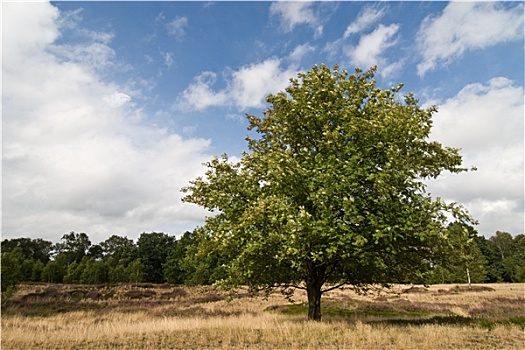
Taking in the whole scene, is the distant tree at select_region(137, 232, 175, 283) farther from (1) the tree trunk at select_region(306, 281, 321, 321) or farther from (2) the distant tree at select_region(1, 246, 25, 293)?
(1) the tree trunk at select_region(306, 281, 321, 321)

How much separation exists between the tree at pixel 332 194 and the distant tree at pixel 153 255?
105 meters

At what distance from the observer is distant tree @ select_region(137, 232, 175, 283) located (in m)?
116

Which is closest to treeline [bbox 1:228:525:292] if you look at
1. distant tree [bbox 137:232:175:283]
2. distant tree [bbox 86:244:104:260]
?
distant tree [bbox 137:232:175:283]

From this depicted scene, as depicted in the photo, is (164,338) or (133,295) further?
(133,295)

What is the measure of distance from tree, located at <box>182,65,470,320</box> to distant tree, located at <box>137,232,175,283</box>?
345 ft

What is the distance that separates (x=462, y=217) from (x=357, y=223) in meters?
4.58

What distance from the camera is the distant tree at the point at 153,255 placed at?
11575 centimetres

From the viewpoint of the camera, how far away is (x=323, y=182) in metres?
14.4

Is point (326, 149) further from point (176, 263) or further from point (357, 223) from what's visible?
Result: point (176, 263)

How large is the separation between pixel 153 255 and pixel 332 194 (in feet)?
373

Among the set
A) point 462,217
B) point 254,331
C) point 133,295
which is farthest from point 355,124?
point 133,295

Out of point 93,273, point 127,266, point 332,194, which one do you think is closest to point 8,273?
point 332,194

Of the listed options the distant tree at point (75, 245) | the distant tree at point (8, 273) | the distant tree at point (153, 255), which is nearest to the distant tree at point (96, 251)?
the distant tree at point (75, 245)

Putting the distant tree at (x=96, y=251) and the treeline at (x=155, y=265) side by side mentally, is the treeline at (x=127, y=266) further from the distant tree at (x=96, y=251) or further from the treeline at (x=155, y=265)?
the distant tree at (x=96, y=251)
